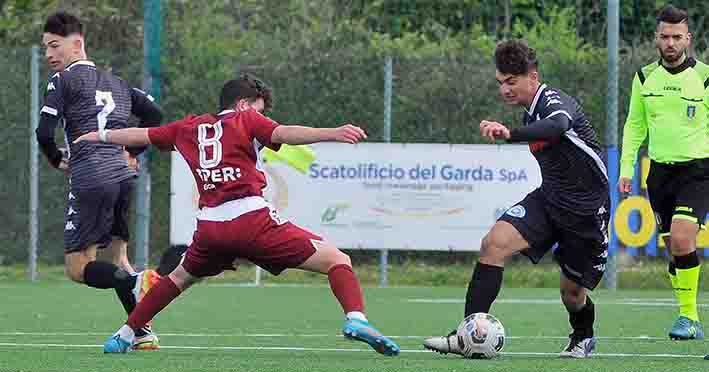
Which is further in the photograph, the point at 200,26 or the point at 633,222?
the point at 200,26

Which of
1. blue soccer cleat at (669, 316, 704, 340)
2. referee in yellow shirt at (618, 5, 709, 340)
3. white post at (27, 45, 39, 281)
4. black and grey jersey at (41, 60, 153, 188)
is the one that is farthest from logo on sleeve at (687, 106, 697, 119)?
A: white post at (27, 45, 39, 281)

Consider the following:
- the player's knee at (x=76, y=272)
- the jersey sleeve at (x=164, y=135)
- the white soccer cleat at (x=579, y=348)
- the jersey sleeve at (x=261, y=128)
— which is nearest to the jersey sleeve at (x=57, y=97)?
the player's knee at (x=76, y=272)

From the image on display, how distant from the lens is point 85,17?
62.3 feet

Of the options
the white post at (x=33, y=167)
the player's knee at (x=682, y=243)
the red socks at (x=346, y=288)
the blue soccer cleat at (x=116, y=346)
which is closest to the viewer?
the red socks at (x=346, y=288)

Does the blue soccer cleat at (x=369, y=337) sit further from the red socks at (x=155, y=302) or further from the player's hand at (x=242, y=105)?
the player's hand at (x=242, y=105)

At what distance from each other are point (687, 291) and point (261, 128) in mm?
3321

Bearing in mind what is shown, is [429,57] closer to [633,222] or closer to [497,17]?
[633,222]

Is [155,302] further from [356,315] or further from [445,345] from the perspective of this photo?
[445,345]

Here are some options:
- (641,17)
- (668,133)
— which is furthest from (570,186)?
(641,17)

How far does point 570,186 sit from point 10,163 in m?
9.47

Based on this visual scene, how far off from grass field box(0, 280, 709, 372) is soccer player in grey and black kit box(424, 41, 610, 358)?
1.35ft

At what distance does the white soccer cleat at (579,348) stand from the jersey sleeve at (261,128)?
6.13ft

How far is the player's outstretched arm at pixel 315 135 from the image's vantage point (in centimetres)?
705

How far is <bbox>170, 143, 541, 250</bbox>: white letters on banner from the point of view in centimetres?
1506
